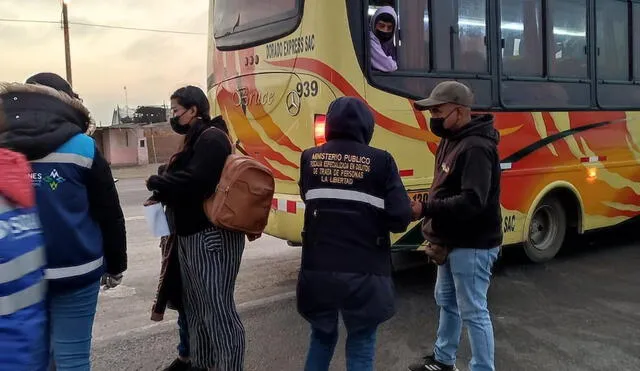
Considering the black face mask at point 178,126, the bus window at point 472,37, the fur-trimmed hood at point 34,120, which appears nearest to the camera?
the fur-trimmed hood at point 34,120

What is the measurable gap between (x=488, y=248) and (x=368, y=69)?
218 cm

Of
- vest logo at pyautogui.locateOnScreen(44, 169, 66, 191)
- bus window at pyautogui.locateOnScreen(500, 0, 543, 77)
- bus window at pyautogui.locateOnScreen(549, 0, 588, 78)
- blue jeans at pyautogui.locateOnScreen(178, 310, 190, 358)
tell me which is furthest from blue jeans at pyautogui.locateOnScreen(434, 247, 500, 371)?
bus window at pyautogui.locateOnScreen(549, 0, 588, 78)

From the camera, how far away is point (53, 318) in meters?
2.70

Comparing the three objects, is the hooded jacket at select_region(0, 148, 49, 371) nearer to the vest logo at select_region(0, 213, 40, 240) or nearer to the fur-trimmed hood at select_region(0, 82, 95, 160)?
the vest logo at select_region(0, 213, 40, 240)

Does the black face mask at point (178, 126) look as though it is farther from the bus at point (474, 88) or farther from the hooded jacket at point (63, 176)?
the bus at point (474, 88)

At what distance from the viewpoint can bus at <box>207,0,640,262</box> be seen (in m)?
5.00

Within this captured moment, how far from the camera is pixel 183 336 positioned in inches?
153

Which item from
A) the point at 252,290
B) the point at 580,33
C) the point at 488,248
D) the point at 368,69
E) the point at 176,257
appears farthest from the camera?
the point at 580,33

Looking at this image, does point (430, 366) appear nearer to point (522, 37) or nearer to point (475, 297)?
point (475, 297)

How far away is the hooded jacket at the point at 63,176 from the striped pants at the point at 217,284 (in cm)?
74

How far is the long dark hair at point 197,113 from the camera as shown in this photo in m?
3.51

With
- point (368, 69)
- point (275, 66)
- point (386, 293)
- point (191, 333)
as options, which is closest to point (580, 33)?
point (368, 69)

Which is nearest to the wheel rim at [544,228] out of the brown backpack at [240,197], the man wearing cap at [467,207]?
the man wearing cap at [467,207]

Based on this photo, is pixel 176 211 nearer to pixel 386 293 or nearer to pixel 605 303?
pixel 386 293
